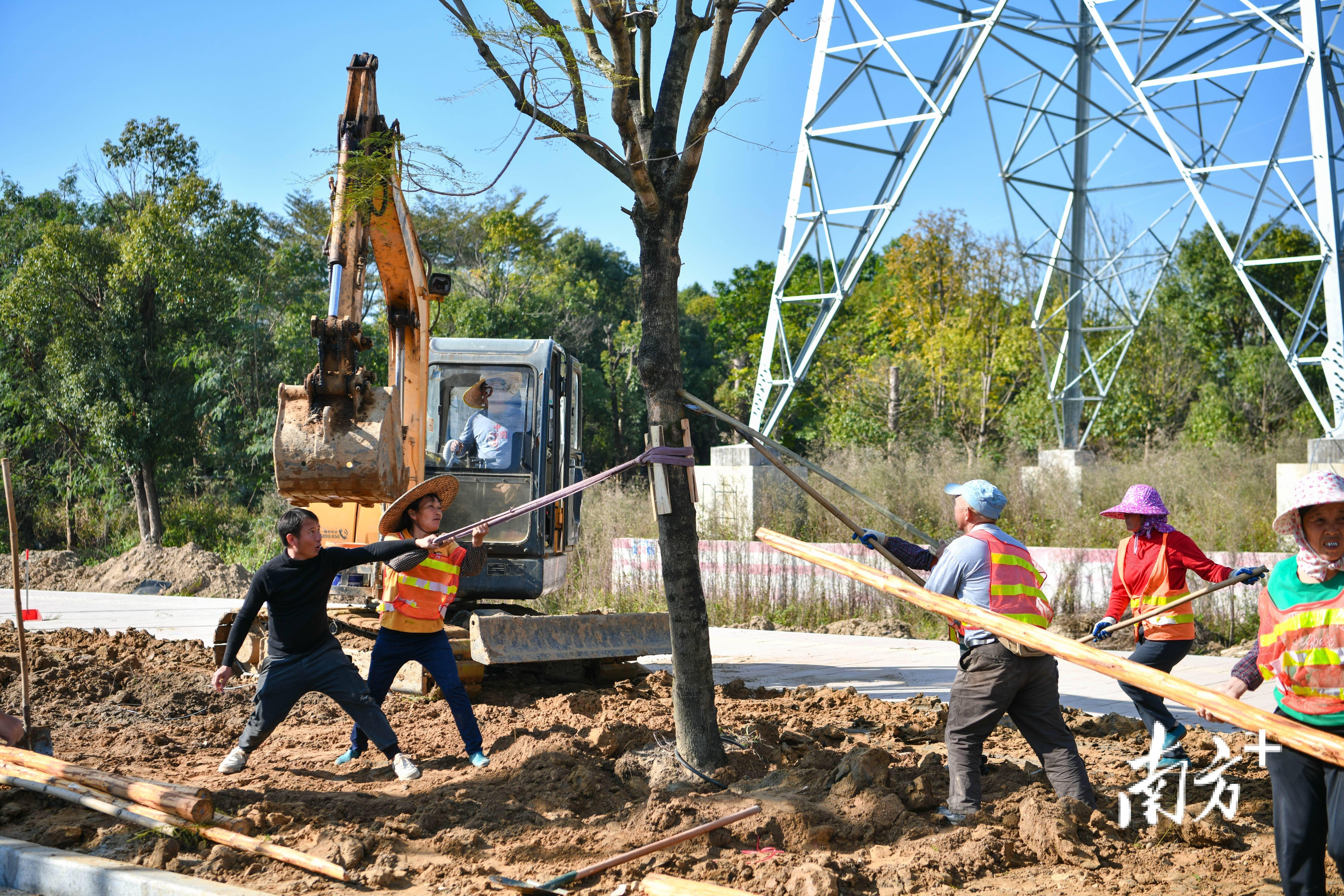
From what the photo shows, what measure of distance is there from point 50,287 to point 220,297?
135 inches

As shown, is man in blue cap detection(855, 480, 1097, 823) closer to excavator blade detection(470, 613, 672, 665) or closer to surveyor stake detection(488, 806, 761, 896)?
surveyor stake detection(488, 806, 761, 896)

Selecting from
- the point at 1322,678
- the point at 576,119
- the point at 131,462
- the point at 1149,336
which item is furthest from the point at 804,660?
the point at 1149,336

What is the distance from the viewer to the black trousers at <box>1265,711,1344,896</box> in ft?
11.3

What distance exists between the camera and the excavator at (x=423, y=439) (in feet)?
22.9

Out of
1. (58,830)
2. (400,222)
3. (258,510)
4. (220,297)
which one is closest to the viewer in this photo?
(58,830)

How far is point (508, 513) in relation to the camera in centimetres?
574

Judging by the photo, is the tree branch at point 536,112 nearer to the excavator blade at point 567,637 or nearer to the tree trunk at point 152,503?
the excavator blade at point 567,637

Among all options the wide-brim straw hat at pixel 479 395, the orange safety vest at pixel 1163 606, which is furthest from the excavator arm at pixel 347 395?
the orange safety vest at pixel 1163 606

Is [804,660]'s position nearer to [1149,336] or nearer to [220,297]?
[220,297]

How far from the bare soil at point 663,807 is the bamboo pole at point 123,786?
0.14 metres

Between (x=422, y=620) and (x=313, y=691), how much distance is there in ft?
2.29

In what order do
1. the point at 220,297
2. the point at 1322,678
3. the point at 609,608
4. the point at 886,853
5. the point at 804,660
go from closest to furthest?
the point at 1322,678
the point at 886,853
the point at 804,660
the point at 609,608
the point at 220,297

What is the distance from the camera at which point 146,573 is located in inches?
807

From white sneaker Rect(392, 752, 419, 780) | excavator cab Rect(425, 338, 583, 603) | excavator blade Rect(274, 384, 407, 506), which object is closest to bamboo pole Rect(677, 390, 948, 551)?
excavator blade Rect(274, 384, 407, 506)
